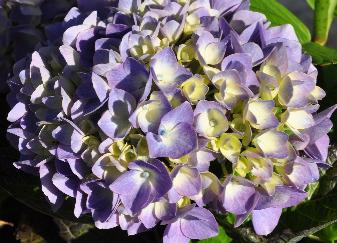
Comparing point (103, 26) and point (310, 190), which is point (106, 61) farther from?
point (310, 190)

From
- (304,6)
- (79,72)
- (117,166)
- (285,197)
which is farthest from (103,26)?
(304,6)

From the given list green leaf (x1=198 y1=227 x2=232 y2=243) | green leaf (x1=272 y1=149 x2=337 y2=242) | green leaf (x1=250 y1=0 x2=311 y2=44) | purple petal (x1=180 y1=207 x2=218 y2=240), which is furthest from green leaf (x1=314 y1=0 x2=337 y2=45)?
purple petal (x1=180 y1=207 x2=218 y2=240)

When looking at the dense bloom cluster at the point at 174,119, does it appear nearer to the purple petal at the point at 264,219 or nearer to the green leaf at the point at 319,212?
the purple petal at the point at 264,219

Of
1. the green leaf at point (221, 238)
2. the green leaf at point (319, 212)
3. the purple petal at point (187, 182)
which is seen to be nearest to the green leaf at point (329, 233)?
the green leaf at point (319, 212)

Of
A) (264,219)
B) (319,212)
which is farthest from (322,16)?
(264,219)

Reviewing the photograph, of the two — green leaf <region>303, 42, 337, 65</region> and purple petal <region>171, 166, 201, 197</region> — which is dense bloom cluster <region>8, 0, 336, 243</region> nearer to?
purple petal <region>171, 166, 201, 197</region>
